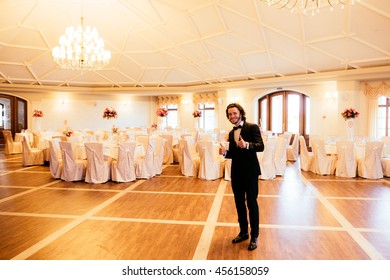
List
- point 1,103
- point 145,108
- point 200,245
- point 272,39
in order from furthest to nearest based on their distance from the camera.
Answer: point 145,108
point 1,103
point 272,39
point 200,245

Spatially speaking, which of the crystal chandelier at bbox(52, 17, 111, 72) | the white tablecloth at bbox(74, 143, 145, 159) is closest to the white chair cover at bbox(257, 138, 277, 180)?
the white tablecloth at bbox(74, 143, 145, 159)

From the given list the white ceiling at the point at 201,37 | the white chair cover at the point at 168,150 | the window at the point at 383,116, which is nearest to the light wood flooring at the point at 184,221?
the white chair cover at the point at 168,150

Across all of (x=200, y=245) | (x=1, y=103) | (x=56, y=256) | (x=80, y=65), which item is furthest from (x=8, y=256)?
(x=1, y=103)

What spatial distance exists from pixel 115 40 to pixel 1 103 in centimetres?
796

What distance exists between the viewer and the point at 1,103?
14516mm

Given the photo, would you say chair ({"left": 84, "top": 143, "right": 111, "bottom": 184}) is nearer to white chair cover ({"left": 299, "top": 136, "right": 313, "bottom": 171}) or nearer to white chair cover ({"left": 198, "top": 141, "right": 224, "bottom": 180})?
white chair cover ({"left": 198, "top": 141, "right": 224, "bottom": 180})

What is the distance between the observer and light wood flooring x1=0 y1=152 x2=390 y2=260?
303 cm

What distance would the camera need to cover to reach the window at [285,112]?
1262 cm

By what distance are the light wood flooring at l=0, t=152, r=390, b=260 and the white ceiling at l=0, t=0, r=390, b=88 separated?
4.16 meters

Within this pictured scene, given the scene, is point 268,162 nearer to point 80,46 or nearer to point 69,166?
point 69,166

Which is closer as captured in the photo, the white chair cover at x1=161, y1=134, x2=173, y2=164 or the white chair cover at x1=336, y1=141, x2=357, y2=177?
the white chair cover at x1=336, y1=141, x2=357, y2=177

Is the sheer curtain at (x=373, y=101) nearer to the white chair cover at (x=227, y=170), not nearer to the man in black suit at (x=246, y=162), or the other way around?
the white chair cover at (x=227, y=170)

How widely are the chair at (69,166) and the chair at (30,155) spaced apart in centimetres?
284
